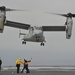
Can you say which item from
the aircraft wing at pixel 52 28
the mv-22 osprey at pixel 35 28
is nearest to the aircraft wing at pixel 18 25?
the mv-22 osprey at pixel 35 28

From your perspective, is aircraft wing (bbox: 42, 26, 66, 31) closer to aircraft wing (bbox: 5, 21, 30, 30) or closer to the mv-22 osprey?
the mv-22 osprey

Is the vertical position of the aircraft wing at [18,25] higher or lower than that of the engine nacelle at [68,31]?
higher

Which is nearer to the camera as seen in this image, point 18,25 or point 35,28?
point 35,28

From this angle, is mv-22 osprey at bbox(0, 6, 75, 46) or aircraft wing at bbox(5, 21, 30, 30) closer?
mv-22 osprey at bbox(0, 6, 75, 46)

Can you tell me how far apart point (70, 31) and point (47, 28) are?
690 inches

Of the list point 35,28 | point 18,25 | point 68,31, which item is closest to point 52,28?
point 18,25

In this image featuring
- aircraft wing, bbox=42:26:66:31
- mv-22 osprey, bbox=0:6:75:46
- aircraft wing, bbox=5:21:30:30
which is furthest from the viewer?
aircraft wing, bbox=42:26:66:31

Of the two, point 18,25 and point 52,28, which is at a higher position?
point 18,25

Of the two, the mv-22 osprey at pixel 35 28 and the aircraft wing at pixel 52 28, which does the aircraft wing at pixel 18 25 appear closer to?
the mv-22 osprey at pixel 35 28

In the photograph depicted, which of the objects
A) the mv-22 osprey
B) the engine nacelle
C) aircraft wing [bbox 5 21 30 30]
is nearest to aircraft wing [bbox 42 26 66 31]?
the mv-22 osprey

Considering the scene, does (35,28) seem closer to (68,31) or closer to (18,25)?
(18,25)

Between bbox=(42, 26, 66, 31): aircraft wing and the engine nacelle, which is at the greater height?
bbox=(42, 26, 66, 31): aircraft wing

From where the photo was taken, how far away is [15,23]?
2328 inches

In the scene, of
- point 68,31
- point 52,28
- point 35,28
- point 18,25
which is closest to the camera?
point 68,31
